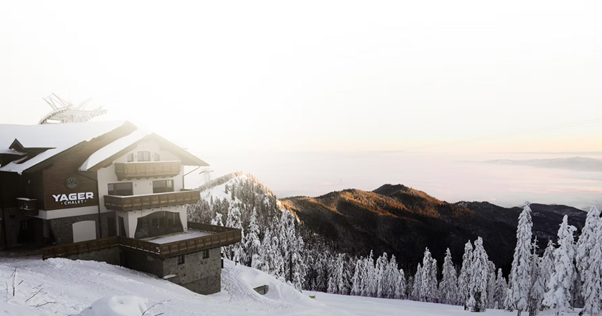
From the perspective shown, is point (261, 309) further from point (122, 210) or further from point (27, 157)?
point (27, 157)

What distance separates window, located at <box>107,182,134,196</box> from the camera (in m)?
29.6

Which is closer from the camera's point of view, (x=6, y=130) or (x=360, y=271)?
(x=6, y=130)

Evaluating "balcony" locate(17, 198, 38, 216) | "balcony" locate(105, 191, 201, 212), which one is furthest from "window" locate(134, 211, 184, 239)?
"balcony" locate(17, 198, 38, 216)

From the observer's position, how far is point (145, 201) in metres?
28.7

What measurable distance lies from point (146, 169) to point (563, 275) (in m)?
47.0

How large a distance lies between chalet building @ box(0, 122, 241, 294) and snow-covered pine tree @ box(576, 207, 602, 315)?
128 feet

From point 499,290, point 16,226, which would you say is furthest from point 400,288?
point 16,226

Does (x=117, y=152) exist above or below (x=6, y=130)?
below

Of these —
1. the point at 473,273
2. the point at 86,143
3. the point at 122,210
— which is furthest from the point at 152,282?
the point at 473,273

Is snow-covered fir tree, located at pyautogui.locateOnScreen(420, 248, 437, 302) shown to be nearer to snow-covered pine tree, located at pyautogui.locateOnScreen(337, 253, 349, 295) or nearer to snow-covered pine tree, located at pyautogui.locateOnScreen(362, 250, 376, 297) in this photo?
snow-covered pine tree, located at pyautogui.locateOnScreen(362, 250, 376, 297)

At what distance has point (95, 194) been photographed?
1128 inches

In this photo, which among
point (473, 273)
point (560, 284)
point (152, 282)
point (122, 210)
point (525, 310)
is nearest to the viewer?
point (152, 282)

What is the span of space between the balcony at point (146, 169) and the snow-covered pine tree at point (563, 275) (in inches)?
1708

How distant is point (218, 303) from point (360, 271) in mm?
73348
